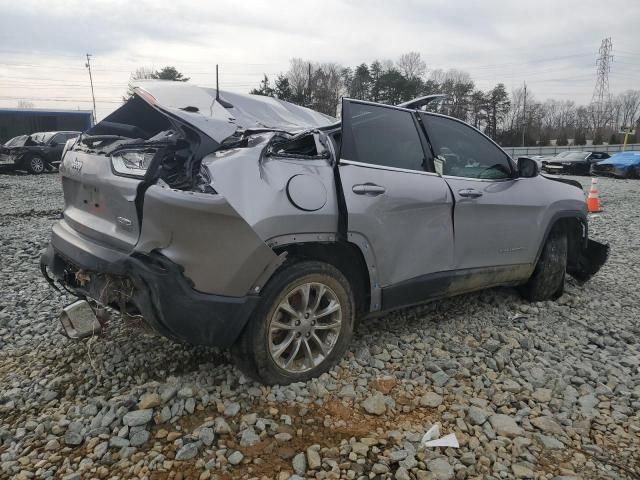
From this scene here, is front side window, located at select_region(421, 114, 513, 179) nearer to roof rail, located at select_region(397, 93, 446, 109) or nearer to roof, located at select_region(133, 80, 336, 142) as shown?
roof rail, located at select_region(397, 93, 446, 109)

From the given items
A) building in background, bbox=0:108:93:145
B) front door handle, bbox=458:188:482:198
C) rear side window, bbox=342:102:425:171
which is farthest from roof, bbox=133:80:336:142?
building in background, bbox=0:108:93:145

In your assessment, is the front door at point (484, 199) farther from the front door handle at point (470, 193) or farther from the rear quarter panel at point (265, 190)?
the rear quarter panel at point (265, 190)

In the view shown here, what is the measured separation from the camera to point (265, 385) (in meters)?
2.86

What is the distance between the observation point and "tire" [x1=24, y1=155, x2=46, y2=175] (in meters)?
17.7

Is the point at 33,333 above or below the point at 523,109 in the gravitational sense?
below

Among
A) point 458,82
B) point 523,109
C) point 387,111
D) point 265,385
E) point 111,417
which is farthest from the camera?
point 523,109

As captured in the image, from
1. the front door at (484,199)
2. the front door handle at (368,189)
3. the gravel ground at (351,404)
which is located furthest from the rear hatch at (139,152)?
the front door at (484,199)

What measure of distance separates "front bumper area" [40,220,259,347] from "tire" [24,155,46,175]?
17570mm

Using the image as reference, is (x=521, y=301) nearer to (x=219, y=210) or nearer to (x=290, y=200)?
(x=290, y=200)

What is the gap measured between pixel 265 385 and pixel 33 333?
1918mm

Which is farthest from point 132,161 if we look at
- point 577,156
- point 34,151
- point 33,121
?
point 577,156

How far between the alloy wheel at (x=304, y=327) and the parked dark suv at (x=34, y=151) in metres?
17.1

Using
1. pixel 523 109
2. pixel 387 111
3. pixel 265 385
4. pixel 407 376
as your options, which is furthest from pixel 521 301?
pixel 523 109

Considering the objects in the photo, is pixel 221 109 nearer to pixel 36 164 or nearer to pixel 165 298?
pixel 165 298
